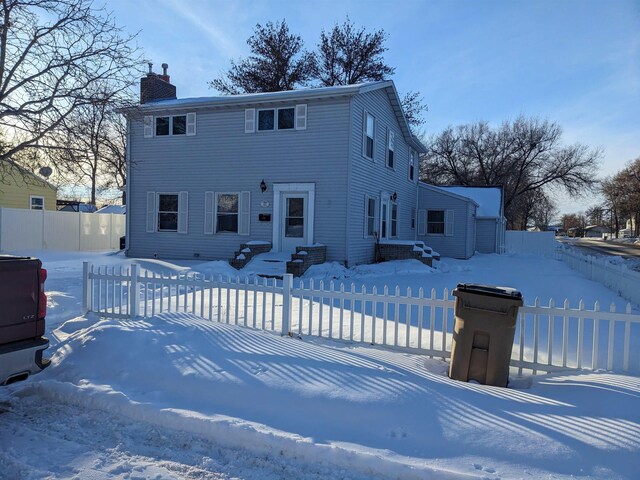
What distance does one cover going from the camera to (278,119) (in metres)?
16.3

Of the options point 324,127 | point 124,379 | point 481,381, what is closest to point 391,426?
point 481,381

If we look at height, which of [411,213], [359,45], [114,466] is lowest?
[114,466]

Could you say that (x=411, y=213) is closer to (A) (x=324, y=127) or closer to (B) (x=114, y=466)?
(A) (x=324, y=127)

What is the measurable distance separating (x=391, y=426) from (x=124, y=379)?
111 inches

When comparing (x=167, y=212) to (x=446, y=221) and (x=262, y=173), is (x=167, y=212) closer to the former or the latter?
(x=262, y=173)

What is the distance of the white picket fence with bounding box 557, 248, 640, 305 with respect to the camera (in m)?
10.7

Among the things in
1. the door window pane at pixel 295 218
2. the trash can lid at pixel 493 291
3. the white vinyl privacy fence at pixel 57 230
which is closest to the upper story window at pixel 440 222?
the door window pane at pixel 295 218

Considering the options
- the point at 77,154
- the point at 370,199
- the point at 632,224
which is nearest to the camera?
the point at 77,154

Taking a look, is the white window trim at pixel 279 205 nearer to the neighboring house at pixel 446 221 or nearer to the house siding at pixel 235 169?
the house siding at pixel 235 169

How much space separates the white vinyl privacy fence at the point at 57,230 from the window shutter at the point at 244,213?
10788 millimetres

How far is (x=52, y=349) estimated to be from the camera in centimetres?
587

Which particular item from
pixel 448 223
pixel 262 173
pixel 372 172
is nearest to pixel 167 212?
pixel 262 173

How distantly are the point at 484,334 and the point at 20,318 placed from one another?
4.68m

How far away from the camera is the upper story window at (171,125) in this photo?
1734 centimetres
